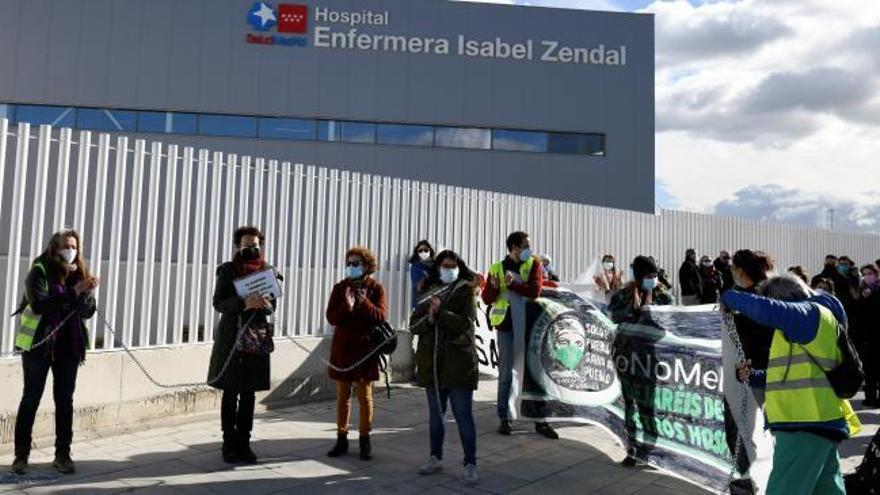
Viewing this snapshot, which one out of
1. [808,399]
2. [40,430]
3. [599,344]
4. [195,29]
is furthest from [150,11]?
[808,399]

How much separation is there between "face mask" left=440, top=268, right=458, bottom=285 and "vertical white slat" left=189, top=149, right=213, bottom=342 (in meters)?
3.01

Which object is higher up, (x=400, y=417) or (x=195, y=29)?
(x=195, y=29)

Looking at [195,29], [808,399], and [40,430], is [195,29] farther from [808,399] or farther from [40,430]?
[808,399]

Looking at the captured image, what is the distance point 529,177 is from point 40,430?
56.8 feet

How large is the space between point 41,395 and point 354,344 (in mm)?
2392

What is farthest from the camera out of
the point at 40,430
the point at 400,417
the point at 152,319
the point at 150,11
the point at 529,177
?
the point at 529,177

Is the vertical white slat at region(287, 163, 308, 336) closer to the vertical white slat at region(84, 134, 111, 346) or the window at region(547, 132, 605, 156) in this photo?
the vertical white slat at region(84, 134, 111, 346)

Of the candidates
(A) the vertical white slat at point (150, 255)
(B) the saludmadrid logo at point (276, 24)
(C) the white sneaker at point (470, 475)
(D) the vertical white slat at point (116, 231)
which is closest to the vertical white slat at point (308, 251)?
(A) the vertical white slat at point (150, 255)

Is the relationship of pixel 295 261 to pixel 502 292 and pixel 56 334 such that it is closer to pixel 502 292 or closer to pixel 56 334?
pixel 502 292

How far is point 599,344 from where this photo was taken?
603 cm

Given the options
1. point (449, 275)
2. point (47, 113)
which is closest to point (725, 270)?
point (449, 275)

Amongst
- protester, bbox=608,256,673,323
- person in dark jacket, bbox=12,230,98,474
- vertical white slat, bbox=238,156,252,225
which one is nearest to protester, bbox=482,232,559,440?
protester, bbox=608,256,673,323

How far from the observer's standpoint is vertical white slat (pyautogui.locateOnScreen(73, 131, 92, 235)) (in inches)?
240

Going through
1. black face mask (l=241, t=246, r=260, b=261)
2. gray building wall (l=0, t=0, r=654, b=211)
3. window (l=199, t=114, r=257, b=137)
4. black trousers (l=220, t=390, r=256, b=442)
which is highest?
gray building wall (l=0, t=0, r=654, b=211)
